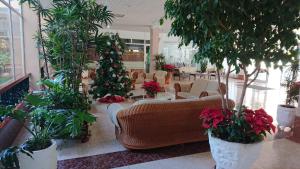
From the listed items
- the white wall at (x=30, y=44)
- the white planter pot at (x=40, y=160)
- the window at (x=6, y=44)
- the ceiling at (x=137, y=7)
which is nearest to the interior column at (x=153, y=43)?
the ceiling at (x=137, y=7)

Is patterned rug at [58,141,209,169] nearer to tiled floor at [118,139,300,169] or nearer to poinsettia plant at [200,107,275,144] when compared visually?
tiled floor at [118,139,300,169]

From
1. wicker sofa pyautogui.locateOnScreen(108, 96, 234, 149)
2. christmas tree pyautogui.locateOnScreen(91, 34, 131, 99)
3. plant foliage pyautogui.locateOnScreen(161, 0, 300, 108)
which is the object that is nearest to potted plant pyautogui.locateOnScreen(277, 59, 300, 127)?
wicker sofa pyautogui.locateOnScreen(108, 96, 234, 149)

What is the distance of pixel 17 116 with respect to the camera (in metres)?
2.09

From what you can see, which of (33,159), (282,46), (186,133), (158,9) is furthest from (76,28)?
(158,9)

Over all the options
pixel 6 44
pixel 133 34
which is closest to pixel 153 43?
pixel 133 34

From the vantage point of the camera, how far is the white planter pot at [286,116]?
429 cm

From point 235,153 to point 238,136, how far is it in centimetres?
17

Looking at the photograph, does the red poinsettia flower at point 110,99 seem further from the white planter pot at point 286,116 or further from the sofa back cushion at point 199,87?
the white planter pot at point 286,116

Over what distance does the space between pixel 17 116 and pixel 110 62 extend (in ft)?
12.8

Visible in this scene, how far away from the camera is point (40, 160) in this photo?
2062mm

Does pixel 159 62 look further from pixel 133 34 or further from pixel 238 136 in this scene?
pixel 238 136

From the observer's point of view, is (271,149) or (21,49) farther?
(21,49)

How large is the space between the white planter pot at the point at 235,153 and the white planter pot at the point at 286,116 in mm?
2626

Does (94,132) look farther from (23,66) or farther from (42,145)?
(23,66)
